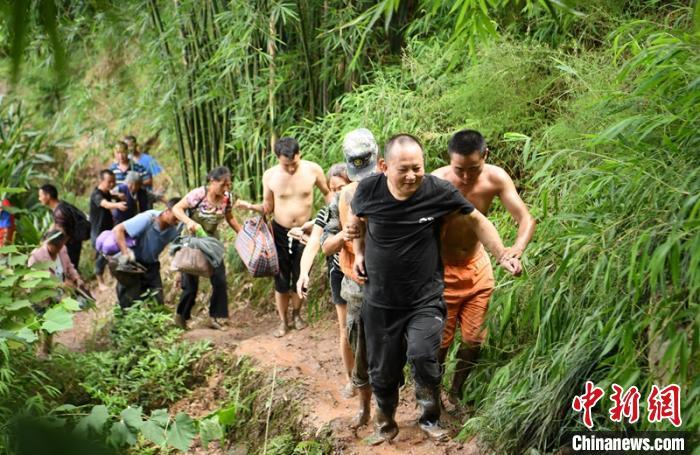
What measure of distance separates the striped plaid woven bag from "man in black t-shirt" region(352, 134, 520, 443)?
7.29 feet

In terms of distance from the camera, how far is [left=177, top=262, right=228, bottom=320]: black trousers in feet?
22.0

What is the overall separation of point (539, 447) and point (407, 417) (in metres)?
1.16

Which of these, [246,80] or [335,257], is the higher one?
[246,80]

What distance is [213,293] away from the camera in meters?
6.88

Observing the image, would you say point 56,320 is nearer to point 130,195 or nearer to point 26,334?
point 26,334

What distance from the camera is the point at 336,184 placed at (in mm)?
5055

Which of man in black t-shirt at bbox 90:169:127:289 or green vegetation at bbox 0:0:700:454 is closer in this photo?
green vegetation at bbox 0:0:700:454

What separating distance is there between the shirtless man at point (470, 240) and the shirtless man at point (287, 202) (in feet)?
6.67

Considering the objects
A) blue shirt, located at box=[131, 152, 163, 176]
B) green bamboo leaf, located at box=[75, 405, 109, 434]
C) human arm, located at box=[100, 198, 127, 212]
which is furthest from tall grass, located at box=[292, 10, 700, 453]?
blue shirt, located at box=[131, 152, 163, 176]

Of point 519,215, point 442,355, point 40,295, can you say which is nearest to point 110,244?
point 40,295

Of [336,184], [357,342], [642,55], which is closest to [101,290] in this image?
[336,184]

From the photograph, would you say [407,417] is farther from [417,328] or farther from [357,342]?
[417,328]

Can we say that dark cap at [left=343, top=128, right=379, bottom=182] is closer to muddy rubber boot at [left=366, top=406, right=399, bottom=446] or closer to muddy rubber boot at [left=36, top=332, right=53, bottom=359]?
muddy rubber boot at [left=366, top=406, right=399, bottom=446]

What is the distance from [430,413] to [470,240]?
86 centimetres
